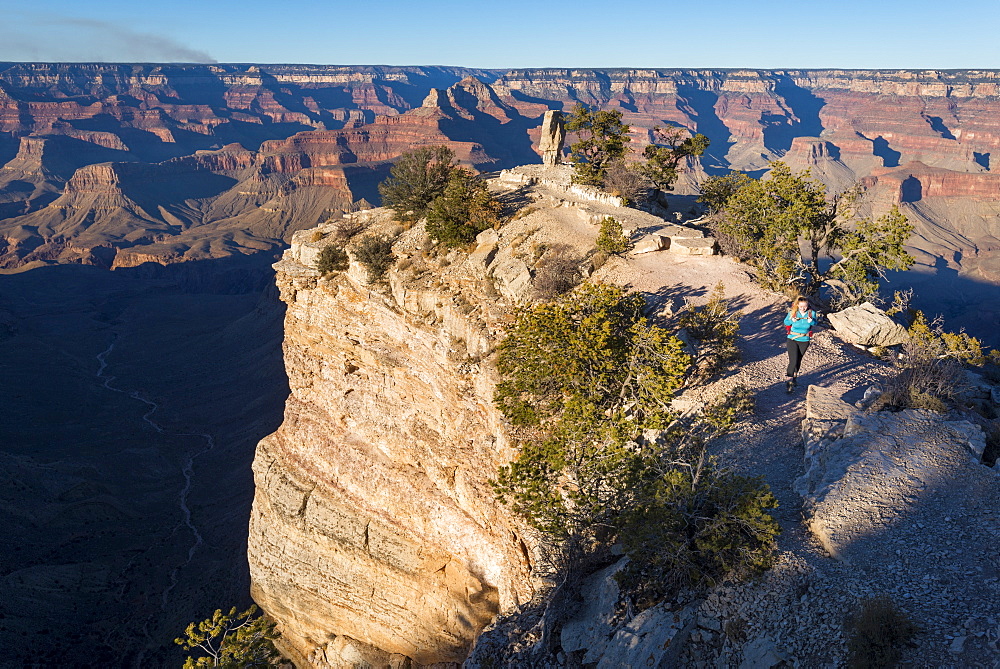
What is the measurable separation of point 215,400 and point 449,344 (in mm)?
50483

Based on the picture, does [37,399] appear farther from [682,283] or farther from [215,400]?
[682,283]

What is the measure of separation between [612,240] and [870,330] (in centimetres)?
848

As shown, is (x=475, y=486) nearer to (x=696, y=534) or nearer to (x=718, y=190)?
(x=696, y=534)

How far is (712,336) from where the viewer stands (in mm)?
15359

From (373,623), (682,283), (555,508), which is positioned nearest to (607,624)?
(555,508)

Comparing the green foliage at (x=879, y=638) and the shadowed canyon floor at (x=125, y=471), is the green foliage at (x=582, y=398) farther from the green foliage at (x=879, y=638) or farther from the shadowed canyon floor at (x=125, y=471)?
the shadowed canyon floor at (x=125, y=471)

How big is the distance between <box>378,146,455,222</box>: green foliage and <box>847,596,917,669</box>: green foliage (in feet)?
71.7

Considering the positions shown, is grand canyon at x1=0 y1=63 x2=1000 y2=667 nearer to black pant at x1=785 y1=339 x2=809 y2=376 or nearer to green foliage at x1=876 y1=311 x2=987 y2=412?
green foliage at x1=876 y1=311 x2=987 y2=412

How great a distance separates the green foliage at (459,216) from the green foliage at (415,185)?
2208 millimetres

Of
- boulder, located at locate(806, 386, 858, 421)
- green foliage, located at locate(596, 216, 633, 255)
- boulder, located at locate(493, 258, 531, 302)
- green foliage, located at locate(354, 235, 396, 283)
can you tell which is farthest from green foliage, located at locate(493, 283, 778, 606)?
green foliage, located at locate(354, 235, 396, 283)


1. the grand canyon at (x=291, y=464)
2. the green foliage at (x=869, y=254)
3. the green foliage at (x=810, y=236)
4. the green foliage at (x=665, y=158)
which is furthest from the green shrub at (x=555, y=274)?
the green foliage at (x=665, y=158)

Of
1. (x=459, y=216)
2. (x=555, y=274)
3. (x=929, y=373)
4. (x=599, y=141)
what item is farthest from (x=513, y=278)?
(x=599, y=141)

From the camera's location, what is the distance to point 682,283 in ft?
61.4

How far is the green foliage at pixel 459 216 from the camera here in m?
22.2
